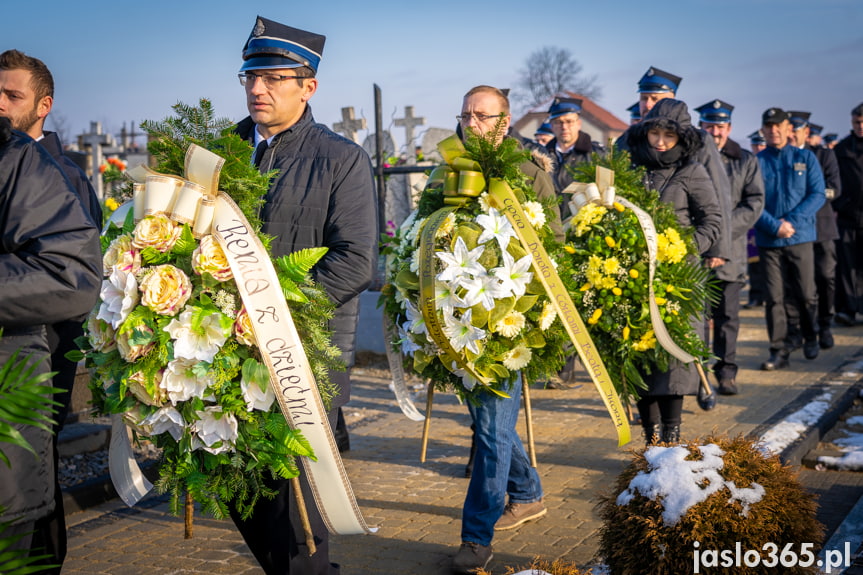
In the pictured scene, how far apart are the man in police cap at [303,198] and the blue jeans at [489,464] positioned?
76cm

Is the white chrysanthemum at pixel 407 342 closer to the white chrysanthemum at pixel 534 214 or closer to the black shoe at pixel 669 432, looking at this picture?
the white chrysanthemum at pixel 534 214

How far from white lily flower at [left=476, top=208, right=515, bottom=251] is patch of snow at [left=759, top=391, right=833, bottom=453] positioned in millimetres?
2513

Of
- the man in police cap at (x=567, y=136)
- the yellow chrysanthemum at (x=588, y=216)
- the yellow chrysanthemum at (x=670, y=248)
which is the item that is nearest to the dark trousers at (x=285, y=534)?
the yellow chrysanthemum at (x=588, y=216)

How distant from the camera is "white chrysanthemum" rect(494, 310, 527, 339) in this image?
14.5 ft

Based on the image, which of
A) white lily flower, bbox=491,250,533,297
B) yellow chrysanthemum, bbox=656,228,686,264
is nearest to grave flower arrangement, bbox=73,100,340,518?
white lily flower, bbox=491,250,533,297

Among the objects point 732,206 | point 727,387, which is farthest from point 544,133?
point 727,387

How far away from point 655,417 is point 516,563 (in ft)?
6.32

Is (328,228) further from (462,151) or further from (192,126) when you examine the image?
(462,151)

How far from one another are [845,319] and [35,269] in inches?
500

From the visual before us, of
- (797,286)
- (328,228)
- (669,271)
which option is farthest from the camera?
(797,286)

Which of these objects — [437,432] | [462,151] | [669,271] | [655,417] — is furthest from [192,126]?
[437,432]

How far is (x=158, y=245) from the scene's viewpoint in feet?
11.2

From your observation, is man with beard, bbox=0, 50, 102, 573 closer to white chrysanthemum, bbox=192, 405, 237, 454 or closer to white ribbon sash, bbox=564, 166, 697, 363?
white chrysanthemum, bbox=192, 405, 237, 454

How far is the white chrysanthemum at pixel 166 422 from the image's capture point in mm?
3371
